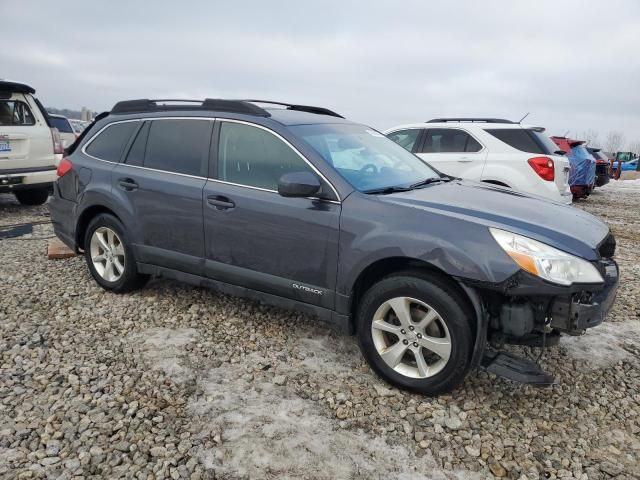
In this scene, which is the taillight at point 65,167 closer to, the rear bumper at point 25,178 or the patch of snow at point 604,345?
the rear bumper at point 25,178

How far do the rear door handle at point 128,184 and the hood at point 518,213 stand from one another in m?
2.17

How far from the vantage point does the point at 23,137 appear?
301 inches

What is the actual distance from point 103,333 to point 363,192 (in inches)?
87.3

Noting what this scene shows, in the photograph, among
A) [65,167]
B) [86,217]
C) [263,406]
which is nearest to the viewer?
[263,406]

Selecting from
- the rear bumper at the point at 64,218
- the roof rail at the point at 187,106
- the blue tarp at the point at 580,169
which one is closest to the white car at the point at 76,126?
the rear bumper at the point at 64,218

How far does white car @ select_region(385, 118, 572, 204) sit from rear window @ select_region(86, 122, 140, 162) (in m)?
4.69

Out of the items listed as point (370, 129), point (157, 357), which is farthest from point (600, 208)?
point (157, 357)

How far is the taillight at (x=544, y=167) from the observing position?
675 cm

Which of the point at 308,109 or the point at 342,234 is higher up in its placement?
the point at 308,109

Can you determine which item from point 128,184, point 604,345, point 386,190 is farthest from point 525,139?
point 128,184

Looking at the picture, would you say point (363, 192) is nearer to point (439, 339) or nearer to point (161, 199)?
point (439, 339)

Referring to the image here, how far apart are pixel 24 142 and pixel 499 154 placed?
23.8 feet

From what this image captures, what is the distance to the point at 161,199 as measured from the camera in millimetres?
3893

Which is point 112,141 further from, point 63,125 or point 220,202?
point 63,125
